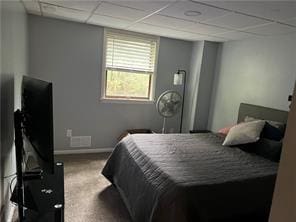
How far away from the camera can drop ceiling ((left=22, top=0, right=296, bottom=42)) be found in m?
2.13

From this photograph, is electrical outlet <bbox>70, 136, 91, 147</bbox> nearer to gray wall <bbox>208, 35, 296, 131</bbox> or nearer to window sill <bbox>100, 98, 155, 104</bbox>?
window sill <bbox>100, 98, 155, 104</bbox>

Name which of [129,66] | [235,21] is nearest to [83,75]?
[129,66]

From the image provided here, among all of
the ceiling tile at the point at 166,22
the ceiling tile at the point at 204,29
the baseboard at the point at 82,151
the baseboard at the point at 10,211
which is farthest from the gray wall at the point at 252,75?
the baseboard at the point at 10,211

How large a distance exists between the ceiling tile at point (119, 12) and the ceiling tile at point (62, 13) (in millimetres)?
334

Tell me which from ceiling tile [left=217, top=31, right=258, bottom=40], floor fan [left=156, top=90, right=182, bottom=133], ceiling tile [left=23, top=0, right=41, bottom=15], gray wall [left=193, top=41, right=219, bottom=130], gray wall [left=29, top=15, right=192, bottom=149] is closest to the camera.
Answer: ceiling tile [left=23, top=0, right=41, bottom=15]

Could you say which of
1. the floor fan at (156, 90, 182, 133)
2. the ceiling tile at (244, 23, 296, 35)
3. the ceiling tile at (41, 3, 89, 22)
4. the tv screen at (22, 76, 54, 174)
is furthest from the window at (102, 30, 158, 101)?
the tv screen at (22, 76, 54, 174)

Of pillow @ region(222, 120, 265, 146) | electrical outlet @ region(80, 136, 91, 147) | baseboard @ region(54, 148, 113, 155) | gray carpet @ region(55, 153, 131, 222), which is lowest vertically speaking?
gray carpet @ region(55, 153, 131, 222)

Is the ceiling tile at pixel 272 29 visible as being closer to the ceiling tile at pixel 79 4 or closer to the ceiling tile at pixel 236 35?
the ceiling tile at pixel 236 35

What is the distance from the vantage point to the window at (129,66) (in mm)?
3904

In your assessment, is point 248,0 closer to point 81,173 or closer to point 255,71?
point 255,71

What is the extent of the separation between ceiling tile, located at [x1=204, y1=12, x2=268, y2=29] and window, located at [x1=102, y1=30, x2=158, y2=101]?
1.56m

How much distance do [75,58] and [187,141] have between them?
7.27 ft

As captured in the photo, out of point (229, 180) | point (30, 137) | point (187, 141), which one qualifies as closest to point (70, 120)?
point (187, 141)

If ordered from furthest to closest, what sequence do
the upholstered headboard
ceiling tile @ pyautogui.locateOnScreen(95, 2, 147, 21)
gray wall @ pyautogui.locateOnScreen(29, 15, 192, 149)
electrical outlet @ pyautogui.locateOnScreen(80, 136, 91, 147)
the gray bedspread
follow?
electrical outlet @ pyautogui.locateOnScreen(80, 136, 91, 147) < gray wall @ pyautogui.locateOnScreen(29, 15, 192, 149) < the upholstered headboard < ceiling tile @ pyautogui.locateOnScreen(95, 2, 147, 21) < the gray bedspread
